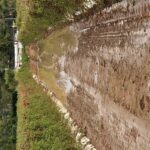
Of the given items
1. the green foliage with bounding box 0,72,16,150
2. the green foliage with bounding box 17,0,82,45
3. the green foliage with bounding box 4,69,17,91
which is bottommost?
the green foliage with bounding box 0,72,16,150

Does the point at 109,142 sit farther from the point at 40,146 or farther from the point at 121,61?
the point at 40,146

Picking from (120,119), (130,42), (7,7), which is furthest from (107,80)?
(7,7)

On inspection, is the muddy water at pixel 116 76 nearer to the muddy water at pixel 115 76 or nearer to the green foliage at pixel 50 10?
the muddy water at pixel 115 76

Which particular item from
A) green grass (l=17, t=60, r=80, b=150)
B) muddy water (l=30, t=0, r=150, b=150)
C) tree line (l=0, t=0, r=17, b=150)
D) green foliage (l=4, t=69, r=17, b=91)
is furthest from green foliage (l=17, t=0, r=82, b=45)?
green foliage (l=4, t=69, r=17, b=91)

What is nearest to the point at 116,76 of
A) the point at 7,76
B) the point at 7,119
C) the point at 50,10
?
the point at 50,10

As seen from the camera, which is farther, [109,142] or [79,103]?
[79,103]

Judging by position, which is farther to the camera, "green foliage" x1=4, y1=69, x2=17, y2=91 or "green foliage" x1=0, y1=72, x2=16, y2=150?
"green foliage" x1=4, y1=69, x2=17, y2=91

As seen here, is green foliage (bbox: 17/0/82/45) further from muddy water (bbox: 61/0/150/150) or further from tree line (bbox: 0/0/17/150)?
tree line (bbox: 0/0/17/150)

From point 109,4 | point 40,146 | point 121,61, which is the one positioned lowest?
point 40,146

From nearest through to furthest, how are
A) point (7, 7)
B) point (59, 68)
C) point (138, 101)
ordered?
point (138, 101) → point (59, 68) → point (7, 7)

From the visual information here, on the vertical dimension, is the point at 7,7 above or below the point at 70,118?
above
